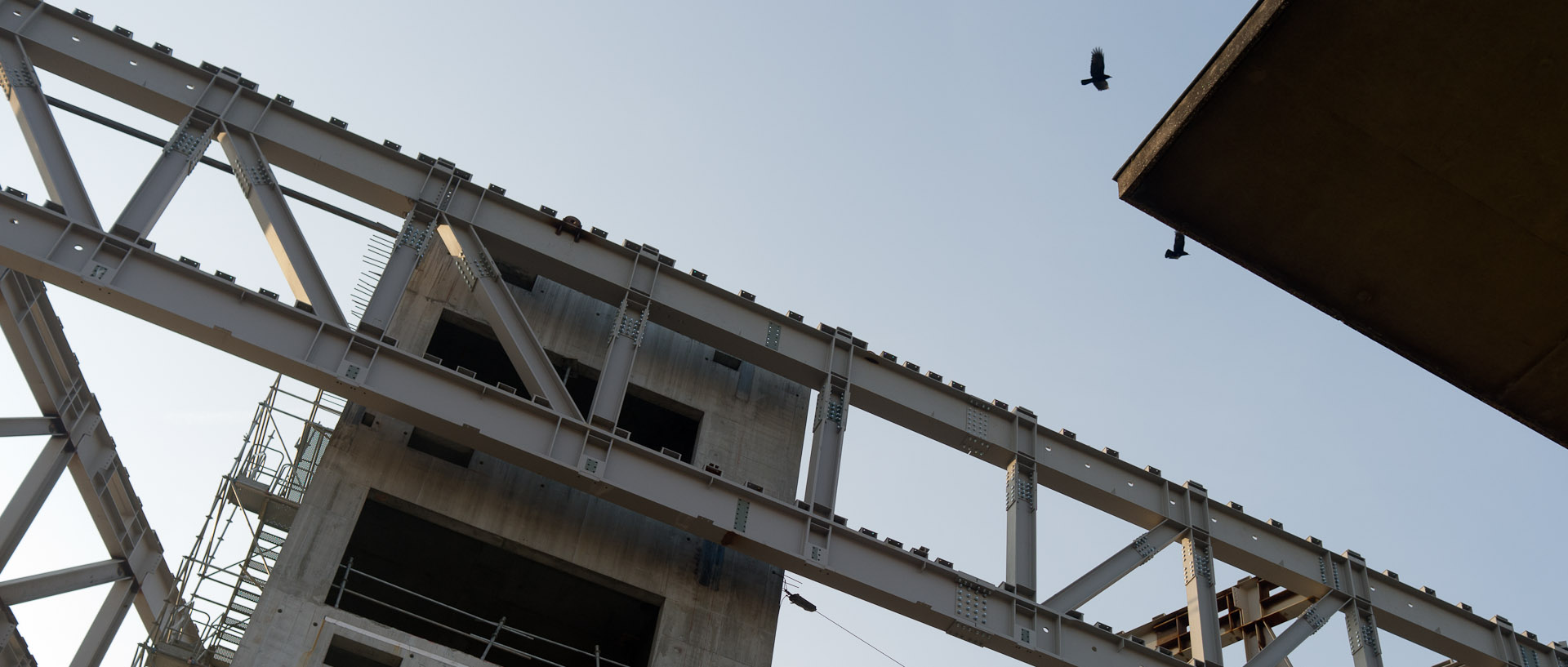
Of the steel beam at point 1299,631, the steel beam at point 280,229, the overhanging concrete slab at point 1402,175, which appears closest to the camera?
the overhanging concrete slab at point 1402,175

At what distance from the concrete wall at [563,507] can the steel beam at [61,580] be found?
429 cm

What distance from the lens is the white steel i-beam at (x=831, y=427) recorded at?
16.7 meters

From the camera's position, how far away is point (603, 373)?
16328mm

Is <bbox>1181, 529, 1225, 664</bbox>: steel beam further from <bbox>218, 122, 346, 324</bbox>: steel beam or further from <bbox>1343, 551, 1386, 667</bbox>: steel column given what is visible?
<bbox>218, 122, 346, 324</bbox>: steel beam

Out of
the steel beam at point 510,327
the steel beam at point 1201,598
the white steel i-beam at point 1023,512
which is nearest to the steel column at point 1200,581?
the steel beam at point 1201,598

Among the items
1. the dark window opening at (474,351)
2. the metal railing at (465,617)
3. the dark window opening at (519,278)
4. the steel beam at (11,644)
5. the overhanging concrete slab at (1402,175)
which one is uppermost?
the dark window opening at (519,278)

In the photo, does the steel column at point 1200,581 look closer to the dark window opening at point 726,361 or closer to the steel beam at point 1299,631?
the steel beam at point 1299,631

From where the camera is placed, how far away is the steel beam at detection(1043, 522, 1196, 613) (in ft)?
55.9

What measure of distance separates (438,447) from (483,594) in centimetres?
264

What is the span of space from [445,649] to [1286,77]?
43.5 feet

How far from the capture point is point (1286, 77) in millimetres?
4285

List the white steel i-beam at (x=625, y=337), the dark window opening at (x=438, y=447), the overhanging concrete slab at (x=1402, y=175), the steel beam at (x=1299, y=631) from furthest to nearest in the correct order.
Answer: the dark window opening at (x=438, y=447) < the steel beam at (x=1299, y=631) < the white steel i-beam at (x=625, y=337) < the overhanging concrete slab at (x=1402, y=175)

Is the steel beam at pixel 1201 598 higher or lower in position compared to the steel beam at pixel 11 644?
higher

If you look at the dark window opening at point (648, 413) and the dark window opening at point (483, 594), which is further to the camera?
the dark window opening at point (648, 413)
